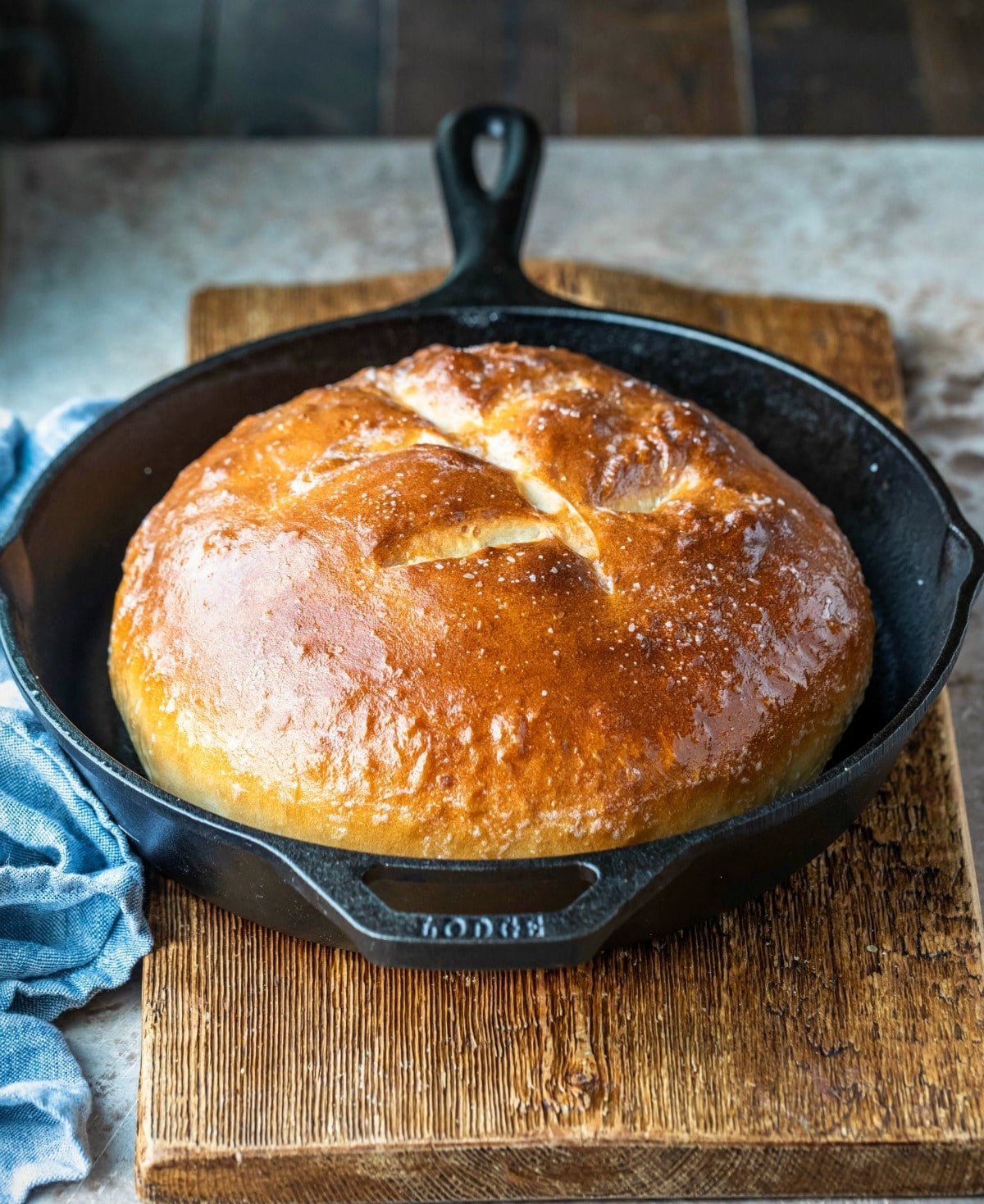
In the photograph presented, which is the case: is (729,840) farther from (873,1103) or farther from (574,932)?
(873,1103)

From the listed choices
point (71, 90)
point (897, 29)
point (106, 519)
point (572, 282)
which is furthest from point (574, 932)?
point (897, 29)

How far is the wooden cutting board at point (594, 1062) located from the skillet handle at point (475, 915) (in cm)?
23

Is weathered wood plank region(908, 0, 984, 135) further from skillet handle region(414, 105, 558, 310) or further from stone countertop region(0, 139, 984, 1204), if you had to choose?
skillet handle region(414, 105, 558, 310)

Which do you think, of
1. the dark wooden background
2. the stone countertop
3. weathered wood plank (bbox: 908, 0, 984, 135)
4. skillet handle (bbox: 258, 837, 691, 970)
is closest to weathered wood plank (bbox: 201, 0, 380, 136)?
the dark wooden background

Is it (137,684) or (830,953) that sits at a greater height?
(137,684)

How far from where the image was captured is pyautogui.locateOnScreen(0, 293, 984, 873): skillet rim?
4.16ft

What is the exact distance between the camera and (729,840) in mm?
1276

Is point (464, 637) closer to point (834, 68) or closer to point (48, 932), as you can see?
point (48, 932)

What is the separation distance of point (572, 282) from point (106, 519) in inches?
39.1

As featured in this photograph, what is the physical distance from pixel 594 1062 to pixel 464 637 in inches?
18.1

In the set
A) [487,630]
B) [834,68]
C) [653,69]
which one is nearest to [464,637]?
[487,630]

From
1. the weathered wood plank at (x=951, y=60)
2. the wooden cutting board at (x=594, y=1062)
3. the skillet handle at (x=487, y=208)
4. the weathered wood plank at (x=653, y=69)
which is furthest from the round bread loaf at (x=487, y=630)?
the weathered wood plank at (x=951, y=60)

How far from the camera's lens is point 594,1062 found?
4.63ft

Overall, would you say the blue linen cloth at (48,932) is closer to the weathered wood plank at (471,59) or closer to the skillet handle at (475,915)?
the skillet handle at (475,915)
